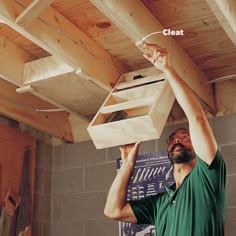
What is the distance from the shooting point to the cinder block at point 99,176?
9.78ft

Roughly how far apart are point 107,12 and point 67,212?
1.64 meters

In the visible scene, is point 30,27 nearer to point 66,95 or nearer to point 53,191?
point 66,95

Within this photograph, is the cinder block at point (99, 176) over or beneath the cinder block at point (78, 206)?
over

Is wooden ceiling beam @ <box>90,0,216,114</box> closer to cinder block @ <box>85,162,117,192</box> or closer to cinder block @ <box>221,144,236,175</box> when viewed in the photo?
cinder block @ <box>221,144,236,175</box>

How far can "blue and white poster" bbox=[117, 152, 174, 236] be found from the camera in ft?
8.97

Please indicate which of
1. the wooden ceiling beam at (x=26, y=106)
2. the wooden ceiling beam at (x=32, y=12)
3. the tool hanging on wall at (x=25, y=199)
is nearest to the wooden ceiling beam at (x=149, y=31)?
the wooden ceiling beam at (x=32, y=12)

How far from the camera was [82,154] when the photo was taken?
10.3ft

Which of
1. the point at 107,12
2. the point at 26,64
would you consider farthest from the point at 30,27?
the point at 26,64

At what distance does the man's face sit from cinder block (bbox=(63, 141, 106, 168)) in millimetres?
702

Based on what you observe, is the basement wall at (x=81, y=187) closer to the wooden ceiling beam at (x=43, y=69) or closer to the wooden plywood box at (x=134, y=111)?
the wooden plywood box at (x=134, y=111)

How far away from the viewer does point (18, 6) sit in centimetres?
196

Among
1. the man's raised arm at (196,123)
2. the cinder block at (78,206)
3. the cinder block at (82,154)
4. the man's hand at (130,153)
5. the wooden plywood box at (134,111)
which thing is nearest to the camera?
the man's raised arm at (196,123)

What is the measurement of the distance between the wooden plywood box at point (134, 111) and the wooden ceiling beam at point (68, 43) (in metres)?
0.11

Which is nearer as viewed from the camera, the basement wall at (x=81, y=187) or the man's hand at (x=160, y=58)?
the man's hand at (x=160, y=58)
